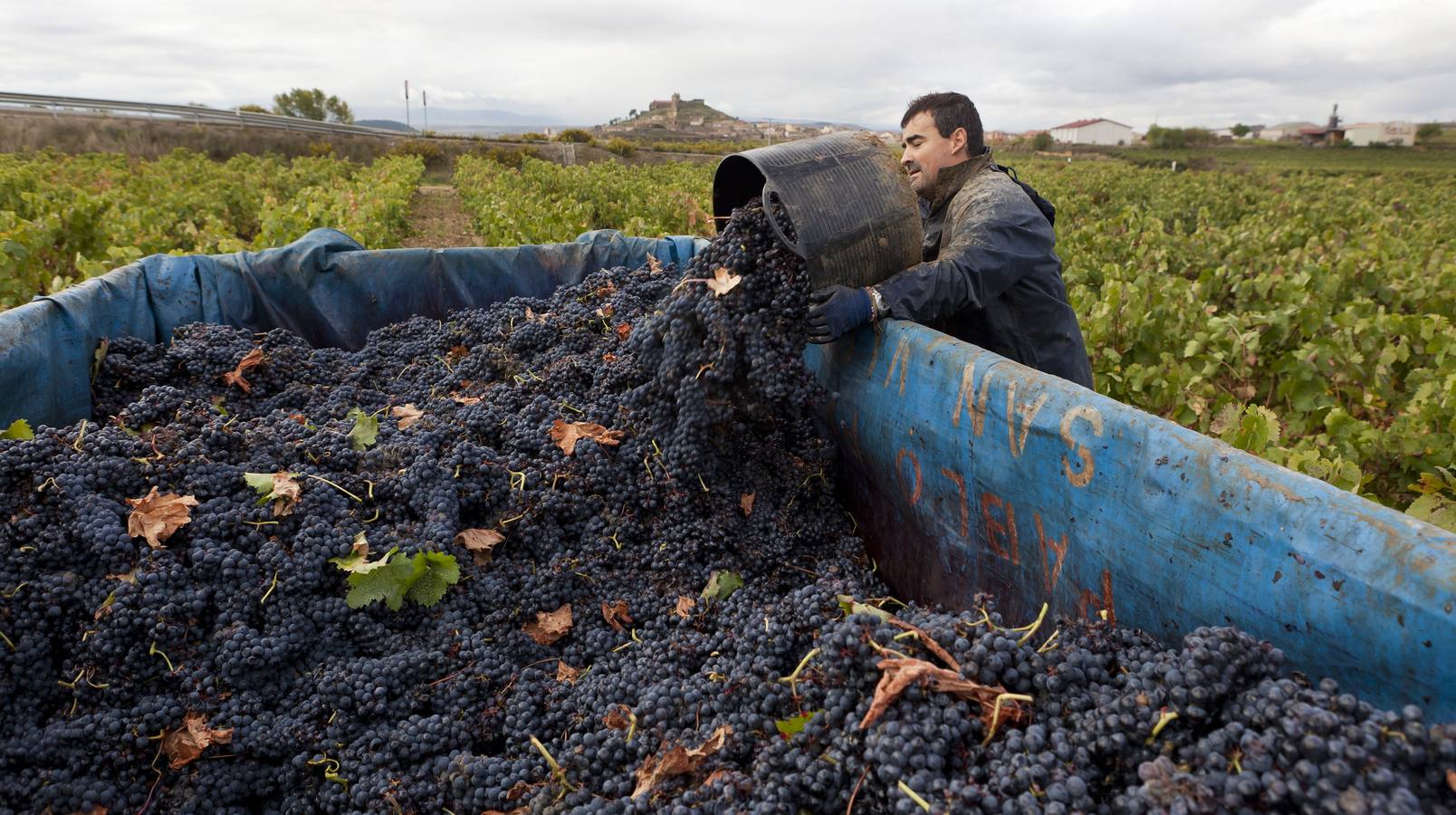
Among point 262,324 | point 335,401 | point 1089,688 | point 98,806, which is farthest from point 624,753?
point 262,324

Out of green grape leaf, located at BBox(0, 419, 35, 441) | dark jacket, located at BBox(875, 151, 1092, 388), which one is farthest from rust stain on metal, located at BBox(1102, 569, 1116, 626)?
green grape leaf, located at BBox(0, 419, 35, 441)

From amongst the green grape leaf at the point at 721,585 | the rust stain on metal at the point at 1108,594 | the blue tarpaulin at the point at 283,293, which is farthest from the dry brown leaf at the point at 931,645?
the blue tarpaulin at the point at 283,293

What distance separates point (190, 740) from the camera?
210cm

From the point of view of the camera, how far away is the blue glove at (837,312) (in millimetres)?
2520

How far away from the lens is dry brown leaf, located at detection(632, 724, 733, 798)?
164 centimetres

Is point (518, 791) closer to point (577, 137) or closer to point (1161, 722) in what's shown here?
point (1161, 722)

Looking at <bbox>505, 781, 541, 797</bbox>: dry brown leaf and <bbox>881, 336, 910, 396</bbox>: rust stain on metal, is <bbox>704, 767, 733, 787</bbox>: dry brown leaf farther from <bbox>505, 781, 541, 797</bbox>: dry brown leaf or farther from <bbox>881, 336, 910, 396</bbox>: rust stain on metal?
<bbox>881, 336, 910, 396</bbox>: rust stain on metal

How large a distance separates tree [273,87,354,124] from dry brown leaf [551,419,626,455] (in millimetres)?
74358

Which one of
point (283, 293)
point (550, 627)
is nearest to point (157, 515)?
point (550, 627)

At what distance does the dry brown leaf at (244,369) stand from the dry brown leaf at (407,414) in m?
0.68

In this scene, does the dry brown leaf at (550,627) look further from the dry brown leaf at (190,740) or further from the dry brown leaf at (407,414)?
the dry brown leaf at (407,414)

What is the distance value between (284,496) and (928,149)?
286 cm

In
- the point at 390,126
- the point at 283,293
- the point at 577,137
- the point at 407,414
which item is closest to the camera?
the point at 407,414

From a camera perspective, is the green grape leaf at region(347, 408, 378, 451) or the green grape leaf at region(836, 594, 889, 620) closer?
the green grape leaf at region(836, 594, 889, 620)
